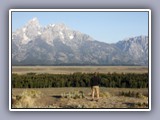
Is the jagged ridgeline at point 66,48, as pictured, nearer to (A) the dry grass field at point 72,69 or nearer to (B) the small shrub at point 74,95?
(A) the dry grass field at point 72,69

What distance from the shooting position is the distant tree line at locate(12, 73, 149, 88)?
2.87 meters

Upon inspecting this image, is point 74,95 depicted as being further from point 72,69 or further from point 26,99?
point 26,99

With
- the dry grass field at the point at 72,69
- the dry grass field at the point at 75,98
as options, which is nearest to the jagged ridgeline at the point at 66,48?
A: the dry grass field at the point at 72,69

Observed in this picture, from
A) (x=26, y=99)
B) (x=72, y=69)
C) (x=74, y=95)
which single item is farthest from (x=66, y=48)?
(x=26, y=99)

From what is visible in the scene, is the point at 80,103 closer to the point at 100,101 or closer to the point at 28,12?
the point at 100,101

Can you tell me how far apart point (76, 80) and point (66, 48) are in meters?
0.29

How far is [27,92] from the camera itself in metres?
2.86

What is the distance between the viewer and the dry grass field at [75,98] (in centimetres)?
285

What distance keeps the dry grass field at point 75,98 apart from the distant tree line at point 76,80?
36 millimetres

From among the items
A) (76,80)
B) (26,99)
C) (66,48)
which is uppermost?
(66,48)

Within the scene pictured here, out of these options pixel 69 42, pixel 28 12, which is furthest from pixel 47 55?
pixel 28 12

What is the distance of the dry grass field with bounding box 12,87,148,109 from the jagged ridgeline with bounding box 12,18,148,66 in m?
0.24

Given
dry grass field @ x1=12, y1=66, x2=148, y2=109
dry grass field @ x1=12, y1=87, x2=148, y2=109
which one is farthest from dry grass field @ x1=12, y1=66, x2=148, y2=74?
dry grass field @ x1=12, y1=87, x2=148, y2=109

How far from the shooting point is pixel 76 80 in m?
2.89
